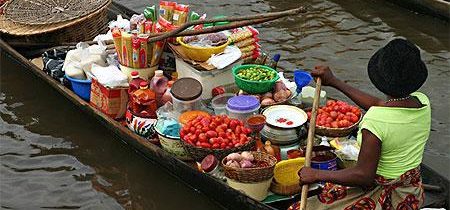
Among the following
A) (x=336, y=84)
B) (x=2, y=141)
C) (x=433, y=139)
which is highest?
(x=336, y=84)

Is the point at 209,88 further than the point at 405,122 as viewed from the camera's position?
Yes

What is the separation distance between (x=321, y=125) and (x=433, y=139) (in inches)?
65.8

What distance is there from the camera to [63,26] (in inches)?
264

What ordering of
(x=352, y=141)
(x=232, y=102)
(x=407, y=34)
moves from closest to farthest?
(x=352, y=141)
(x=232, y=102)
(x=407, y=34)

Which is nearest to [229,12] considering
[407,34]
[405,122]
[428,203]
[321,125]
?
[407,34]

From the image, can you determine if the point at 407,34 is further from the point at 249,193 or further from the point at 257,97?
the point at 249,193

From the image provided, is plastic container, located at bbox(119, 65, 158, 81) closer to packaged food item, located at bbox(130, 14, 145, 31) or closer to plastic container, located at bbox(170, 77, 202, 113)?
packaged food item, located at bbox(130, 14, 145, 31)

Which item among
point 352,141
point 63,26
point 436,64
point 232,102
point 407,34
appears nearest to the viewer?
point 352,141

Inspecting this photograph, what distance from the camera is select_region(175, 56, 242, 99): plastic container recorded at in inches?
207

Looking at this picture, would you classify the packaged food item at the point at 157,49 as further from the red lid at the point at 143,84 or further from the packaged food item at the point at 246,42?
the packaged food item at the point at 246,42

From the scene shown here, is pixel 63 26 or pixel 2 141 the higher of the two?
pixel 63 26

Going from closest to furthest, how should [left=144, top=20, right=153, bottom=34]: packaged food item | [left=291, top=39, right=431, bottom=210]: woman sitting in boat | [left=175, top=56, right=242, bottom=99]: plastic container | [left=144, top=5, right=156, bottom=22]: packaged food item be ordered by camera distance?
[left=291, top=39, right=431, bottom=210]: woman sitting in boat < [left=175, top=56, right=242, bottom=99]: plastic container < [left=144, top=20, right=153, bottom=34]: packaged food item < [left=144, top=5, right=156, bottom=22]: packaged food item

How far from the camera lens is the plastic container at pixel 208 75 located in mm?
5254

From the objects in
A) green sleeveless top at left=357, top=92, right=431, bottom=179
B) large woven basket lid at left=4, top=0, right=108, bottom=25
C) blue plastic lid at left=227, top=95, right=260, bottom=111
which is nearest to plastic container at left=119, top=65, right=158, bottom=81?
blue plastic lid at left=227, top=95, right=260, bottom=111
